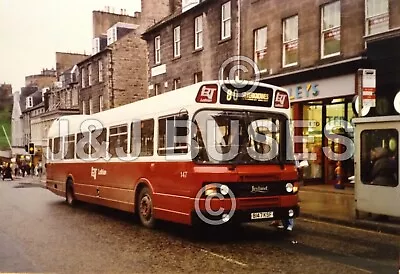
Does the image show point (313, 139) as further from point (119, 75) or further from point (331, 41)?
point (119, 75)

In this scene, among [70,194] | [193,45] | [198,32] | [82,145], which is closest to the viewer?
[82,145]

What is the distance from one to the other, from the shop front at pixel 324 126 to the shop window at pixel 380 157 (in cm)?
644

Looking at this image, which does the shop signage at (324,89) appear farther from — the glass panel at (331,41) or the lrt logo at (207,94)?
the lrt logo at (207,94)

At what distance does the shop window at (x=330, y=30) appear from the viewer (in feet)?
58.4

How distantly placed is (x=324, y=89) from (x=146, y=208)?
32.6 ft

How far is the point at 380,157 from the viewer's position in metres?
10.8

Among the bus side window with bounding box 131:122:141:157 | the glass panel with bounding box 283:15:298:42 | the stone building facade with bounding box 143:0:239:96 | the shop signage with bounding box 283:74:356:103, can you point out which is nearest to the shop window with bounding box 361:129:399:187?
the bus side window with bounding box 131:122:141:157

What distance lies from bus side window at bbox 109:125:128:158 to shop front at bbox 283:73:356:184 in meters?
8.72

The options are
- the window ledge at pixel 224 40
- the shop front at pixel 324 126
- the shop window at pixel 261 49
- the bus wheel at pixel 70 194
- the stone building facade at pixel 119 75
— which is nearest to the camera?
the bus wheel at pixel 70 194

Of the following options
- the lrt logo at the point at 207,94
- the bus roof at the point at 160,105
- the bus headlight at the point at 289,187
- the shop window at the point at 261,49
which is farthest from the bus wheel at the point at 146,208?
the shop window at the point at 261,49

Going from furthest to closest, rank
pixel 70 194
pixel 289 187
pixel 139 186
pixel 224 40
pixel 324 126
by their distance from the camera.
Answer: pixel 224 40 → pixel 324 126 → pixel 70 194 → pixel 139 186 → pixel 289 187

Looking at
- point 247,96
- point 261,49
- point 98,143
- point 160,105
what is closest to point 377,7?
point 261,49

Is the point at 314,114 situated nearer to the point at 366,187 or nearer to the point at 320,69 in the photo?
the point at 320,69

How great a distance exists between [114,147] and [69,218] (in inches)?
83.9
